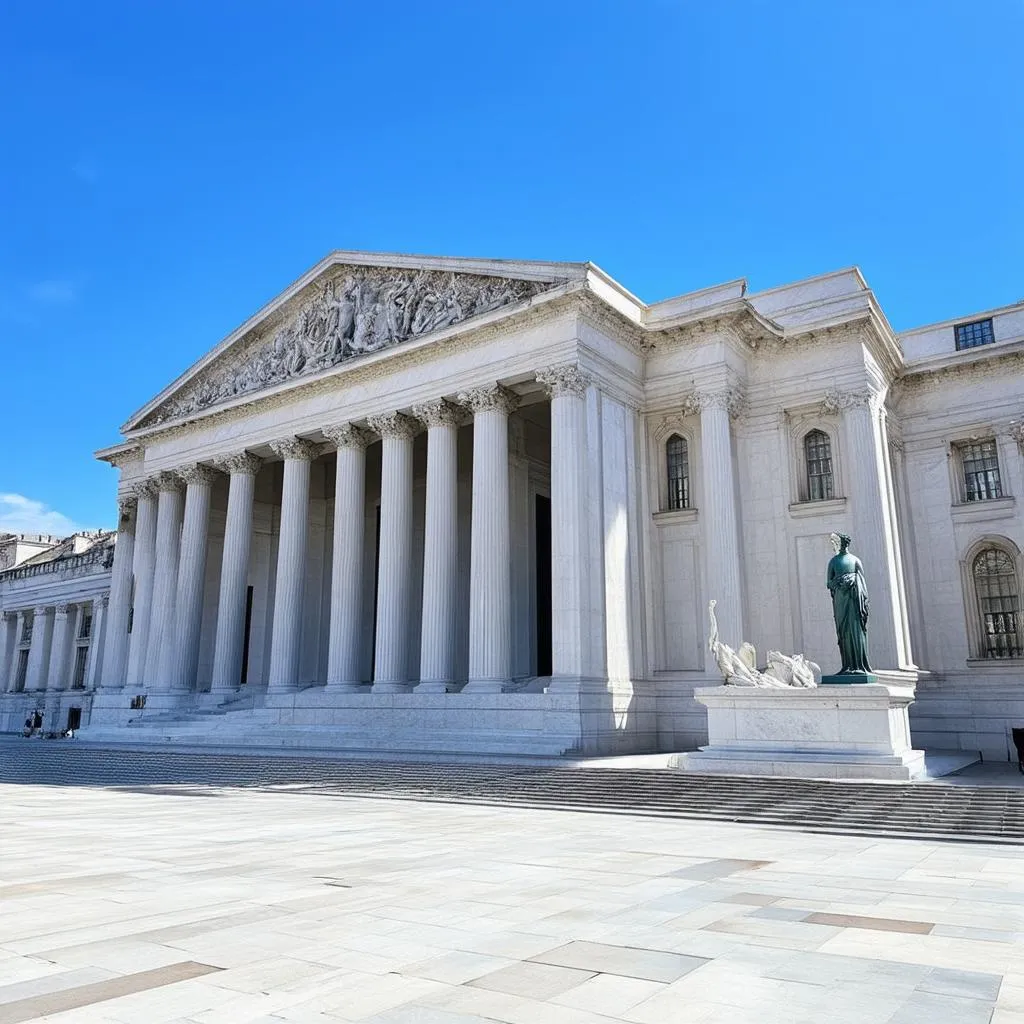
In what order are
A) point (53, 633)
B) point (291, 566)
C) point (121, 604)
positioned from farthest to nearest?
point (53, 633), point (121, 604), point (291, 566)

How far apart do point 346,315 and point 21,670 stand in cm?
4723

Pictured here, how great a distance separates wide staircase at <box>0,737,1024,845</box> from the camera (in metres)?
13.7

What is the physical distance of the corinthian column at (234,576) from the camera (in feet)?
123

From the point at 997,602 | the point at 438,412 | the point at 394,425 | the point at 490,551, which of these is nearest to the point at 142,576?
the point at 394,425

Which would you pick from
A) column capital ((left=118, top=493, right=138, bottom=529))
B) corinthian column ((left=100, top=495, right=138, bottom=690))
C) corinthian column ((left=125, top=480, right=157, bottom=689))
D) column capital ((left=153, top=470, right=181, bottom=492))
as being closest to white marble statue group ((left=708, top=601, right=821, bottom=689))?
corinthian column ((left=125, top=480, right=157, bottom=689))

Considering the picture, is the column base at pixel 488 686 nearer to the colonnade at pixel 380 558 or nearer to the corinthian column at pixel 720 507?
the colonnade at pixel 380 558

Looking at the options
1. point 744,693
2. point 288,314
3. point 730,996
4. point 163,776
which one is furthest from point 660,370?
point 730,996

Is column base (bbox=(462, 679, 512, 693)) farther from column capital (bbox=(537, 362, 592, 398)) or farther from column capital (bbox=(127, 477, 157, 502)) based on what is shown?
column capital (bbox=(127, 477, 157, 502))

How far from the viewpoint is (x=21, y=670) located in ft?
218

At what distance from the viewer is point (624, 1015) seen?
457cm

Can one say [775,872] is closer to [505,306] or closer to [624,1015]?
[624,1015]

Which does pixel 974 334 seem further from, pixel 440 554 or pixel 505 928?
pixel 505 928

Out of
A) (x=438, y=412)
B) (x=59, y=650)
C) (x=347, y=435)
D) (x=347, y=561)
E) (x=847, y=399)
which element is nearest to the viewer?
(x=847, y=399)

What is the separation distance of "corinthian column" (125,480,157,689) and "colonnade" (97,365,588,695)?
0.07 metres
